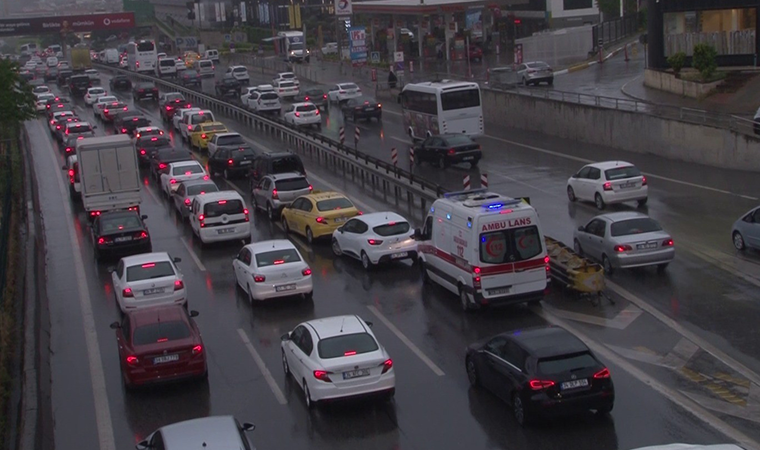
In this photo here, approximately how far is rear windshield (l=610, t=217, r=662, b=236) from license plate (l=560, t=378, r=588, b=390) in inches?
383

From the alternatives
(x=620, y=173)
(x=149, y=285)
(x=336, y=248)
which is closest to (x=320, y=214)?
(x=336, y=248)

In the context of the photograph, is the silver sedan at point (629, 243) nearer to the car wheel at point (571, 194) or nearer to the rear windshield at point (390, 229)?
the rear windshield at point (390, 229)

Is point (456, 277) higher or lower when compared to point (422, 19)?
lower

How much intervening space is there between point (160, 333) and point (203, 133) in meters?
32.8

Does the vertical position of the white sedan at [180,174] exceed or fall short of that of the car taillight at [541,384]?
it exceeds it

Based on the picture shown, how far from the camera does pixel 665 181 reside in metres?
35.4

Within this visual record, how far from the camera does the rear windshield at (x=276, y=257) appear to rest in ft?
75.2

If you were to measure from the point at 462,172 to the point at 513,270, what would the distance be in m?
19.5

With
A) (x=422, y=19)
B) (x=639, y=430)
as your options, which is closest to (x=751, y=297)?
(x=639, y=430)

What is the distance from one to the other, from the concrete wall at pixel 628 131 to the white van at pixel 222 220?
17.7m

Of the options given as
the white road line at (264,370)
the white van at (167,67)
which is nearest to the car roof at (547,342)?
the white road line at (264,370)

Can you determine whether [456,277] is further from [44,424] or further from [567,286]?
[44,424]

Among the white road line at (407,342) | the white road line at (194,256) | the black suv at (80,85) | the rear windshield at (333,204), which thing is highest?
the black suv at (80,85)

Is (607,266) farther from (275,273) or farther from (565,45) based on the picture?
(565,45)
